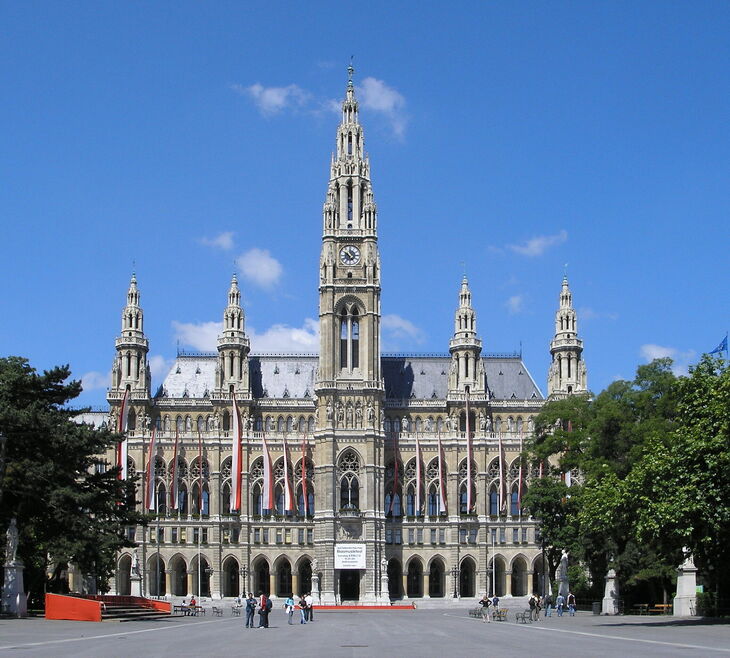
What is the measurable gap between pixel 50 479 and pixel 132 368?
74.8 metres

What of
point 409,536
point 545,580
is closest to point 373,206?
point 409,536

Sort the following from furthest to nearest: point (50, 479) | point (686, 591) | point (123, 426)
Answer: point (123, 426) < point (686, 591) < point (50, 479)

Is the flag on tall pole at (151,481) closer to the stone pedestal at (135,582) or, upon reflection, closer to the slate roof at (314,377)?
the slate roof at (314,377)

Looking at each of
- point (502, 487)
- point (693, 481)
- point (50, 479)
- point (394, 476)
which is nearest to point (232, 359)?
point (394, 476)

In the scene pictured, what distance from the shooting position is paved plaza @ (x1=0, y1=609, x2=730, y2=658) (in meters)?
37.2

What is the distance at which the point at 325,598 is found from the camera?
126250 mm

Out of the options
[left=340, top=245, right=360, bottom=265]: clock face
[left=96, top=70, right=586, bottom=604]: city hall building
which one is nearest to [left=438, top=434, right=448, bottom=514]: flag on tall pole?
[left=96, top=70, right=586, bottom=604]: city hall building

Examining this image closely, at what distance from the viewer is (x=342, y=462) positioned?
132125mm

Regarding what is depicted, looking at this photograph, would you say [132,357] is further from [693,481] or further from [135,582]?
[693,481]

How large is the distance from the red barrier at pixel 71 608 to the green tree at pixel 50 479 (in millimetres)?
4702

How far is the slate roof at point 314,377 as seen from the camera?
474ft

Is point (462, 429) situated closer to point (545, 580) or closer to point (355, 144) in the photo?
point (545, 580)

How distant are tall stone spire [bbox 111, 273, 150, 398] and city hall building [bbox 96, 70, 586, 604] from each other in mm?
192

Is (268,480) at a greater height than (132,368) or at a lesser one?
lesser
